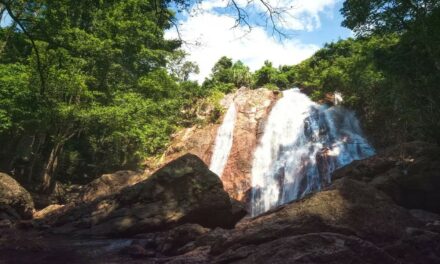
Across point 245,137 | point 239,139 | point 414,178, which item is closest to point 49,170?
point 239,139

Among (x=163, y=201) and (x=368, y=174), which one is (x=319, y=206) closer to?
(x=163, y=201)

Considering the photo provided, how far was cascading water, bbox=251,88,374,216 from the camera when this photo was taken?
84.7 feet

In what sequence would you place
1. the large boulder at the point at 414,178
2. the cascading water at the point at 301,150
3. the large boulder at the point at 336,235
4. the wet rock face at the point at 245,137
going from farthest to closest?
the wet rock face at the point at 245,137, the cascading water at the point at 301,150, the large boulder at the point at 414,178, the large boulder at the point at 336,235

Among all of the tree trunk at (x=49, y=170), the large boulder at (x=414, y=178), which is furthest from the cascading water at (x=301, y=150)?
the tree trunk at (x=49, y=170)

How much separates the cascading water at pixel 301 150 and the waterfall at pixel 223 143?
260cm

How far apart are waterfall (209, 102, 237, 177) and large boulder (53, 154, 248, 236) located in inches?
576

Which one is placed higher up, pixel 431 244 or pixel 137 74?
pixel 137 74

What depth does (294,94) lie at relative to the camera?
3919 cm

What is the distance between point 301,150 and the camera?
94.1ft

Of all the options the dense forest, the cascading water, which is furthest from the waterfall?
the cascading water

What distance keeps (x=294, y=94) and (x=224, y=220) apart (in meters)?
26.3

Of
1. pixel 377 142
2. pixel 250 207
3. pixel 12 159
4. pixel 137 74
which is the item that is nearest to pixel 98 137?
pixel 12 159

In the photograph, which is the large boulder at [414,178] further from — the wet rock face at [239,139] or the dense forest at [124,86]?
the wet rock face at [239,139]

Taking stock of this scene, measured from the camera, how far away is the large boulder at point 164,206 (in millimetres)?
14211
